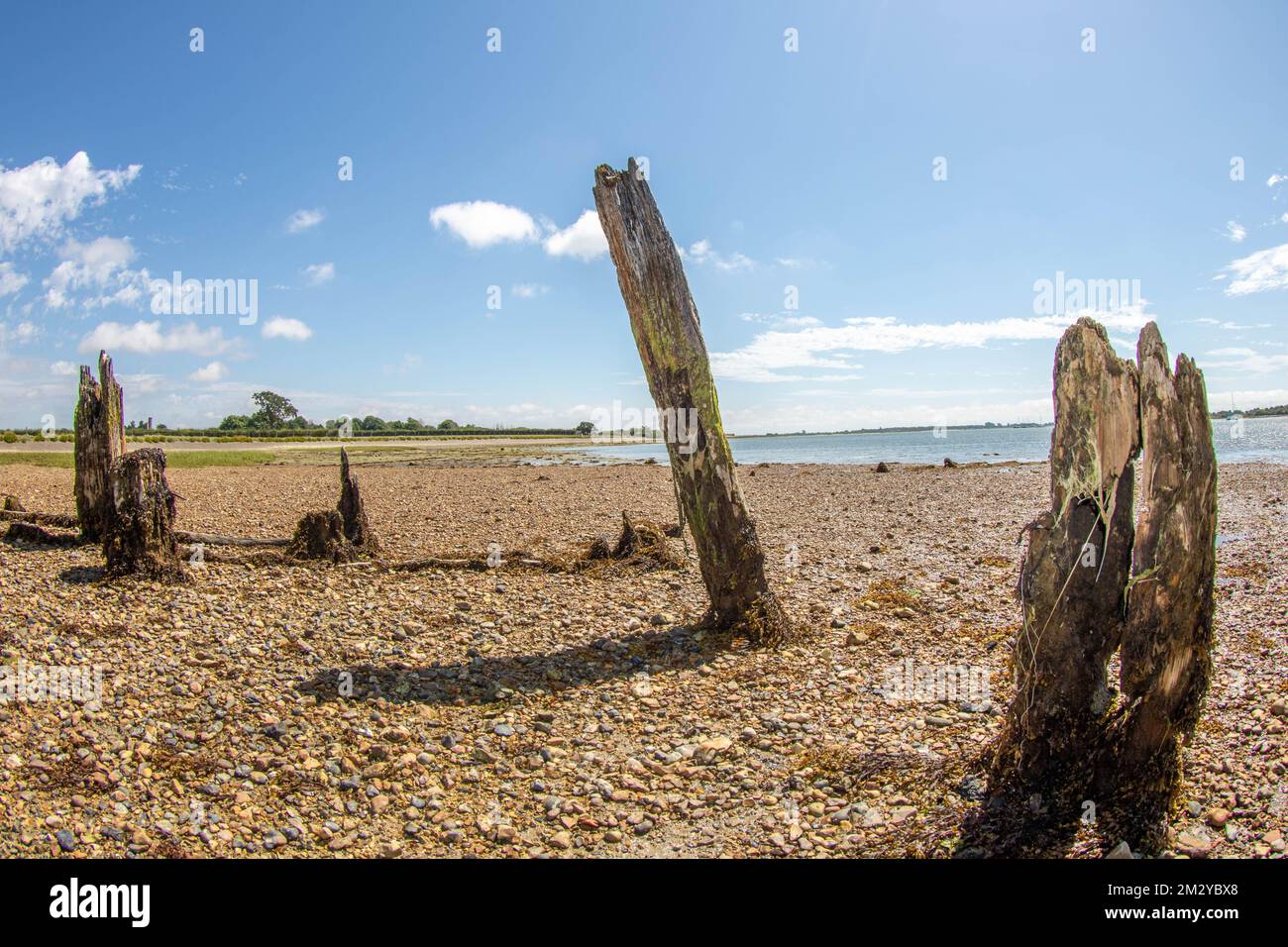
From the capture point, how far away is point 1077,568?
4926 mm

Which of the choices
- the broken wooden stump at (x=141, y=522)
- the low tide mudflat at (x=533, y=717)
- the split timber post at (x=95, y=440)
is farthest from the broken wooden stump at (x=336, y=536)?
the split timber post at (x=95, y=440)

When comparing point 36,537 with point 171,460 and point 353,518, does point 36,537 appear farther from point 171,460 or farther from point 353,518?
point 171,460

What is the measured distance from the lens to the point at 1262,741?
18.8 ft

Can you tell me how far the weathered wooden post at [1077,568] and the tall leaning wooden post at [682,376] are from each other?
3.85 meters

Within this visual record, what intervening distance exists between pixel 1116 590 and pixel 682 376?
5059mm

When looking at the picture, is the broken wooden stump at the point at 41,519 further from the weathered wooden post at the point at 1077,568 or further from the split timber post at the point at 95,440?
the weathered wooden post at the point at 1077,568

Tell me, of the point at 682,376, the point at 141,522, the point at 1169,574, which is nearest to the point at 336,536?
the point at 141,522

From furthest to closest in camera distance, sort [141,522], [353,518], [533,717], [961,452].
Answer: [961,452] → [353,518] → [141,522] → [533,717]

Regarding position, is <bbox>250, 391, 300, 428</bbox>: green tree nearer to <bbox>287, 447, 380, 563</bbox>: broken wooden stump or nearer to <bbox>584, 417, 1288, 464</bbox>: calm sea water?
<bbox>584, 417, 1288, 464</bbox>: calm sea water

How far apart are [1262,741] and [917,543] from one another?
9786 mm
